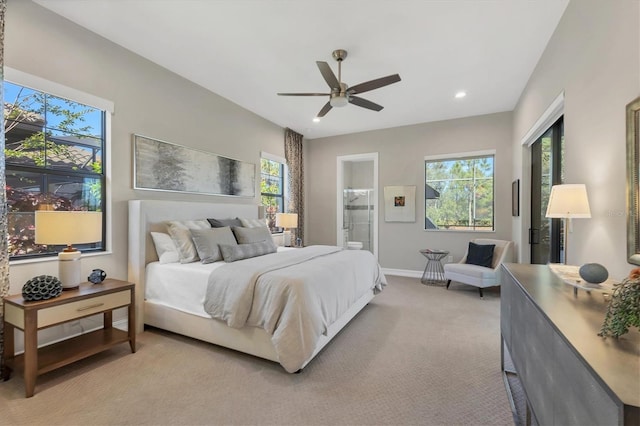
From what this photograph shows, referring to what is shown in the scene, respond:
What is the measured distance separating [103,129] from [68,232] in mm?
1435

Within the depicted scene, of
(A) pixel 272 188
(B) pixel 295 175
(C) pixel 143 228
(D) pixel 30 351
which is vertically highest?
(B) pixel 295 175

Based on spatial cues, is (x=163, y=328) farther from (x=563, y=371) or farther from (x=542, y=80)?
(x=542, y=80)

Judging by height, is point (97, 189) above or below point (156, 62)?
below

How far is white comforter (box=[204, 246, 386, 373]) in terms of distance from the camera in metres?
2.17

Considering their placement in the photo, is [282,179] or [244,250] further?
[282,179]

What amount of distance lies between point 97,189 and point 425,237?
511 centimetres

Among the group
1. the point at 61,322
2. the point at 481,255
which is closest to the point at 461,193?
the point at 481,255

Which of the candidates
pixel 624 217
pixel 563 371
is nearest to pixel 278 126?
pixel 624 217

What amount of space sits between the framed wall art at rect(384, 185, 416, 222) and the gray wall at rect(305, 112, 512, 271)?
3.9 inches

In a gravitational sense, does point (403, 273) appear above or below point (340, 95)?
below

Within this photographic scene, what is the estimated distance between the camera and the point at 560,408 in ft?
3.20

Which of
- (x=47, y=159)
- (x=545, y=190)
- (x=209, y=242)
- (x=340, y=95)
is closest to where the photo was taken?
(x=47, y=159)

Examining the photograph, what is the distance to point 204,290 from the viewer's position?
265cm

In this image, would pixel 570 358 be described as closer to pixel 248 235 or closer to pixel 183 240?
pixel 248 235
